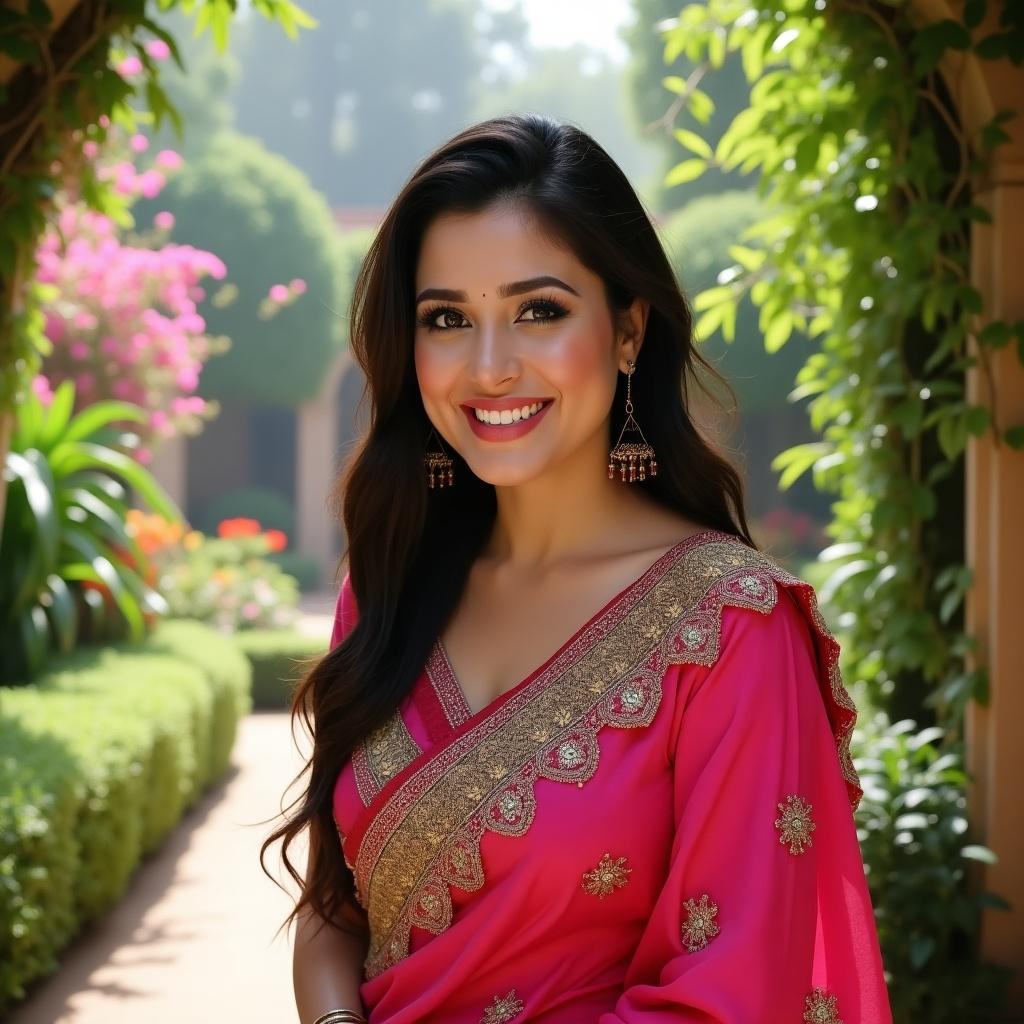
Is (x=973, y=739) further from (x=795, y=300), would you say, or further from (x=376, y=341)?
(x=376, y=341)

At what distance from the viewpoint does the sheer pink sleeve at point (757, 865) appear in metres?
1.53

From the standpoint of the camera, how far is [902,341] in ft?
11.6

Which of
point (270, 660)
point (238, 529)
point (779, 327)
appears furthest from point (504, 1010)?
point (238, 529)

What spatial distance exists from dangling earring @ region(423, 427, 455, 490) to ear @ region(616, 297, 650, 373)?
0.33m

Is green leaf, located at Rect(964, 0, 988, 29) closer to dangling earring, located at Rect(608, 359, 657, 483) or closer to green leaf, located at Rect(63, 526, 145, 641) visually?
dangling earring, located at Rect(608, 359, 657, 483)

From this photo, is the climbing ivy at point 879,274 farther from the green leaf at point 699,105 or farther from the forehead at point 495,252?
the forehead at point 495,252

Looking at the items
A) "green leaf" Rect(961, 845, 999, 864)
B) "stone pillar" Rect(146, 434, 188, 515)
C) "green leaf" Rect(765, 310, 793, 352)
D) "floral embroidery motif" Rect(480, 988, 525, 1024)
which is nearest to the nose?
"floral embroidery motif" Rect(480, 988, 525, 1024)

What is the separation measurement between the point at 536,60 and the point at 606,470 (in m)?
57.4

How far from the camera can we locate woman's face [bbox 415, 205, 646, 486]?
5.91 feet

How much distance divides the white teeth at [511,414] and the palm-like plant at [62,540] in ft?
15.0

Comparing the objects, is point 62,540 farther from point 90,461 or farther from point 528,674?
point 528,674

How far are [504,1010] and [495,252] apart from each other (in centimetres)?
91

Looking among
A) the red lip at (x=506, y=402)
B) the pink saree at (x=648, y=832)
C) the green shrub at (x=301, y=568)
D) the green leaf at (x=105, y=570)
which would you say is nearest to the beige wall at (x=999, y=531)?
the pink saree at (x=648, y=832)

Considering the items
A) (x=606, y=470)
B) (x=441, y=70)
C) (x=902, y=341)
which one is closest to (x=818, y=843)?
(x=606, y=470)
